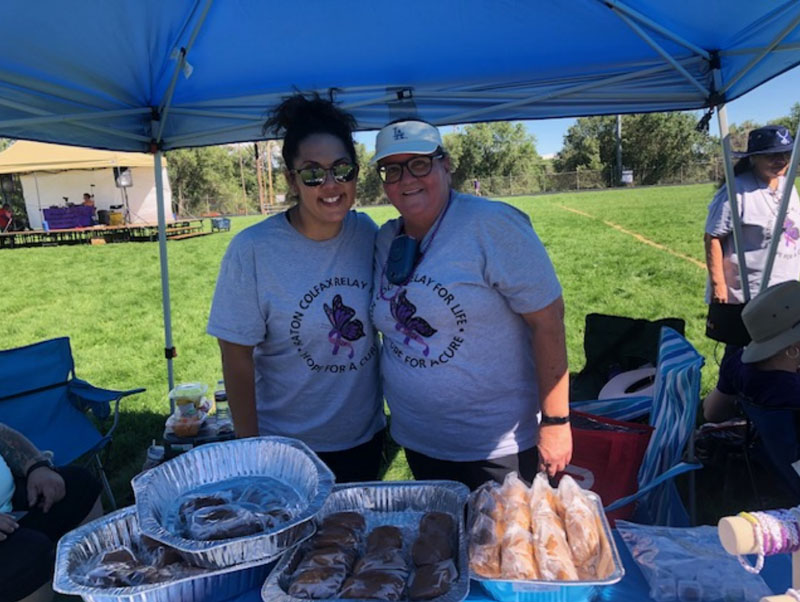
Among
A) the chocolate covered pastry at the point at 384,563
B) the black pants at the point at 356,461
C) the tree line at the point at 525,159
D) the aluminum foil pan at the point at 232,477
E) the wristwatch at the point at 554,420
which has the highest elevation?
the tree line at the point at 525,159

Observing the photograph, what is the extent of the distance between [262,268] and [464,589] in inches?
44.8

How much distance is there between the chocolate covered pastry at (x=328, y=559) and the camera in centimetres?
120

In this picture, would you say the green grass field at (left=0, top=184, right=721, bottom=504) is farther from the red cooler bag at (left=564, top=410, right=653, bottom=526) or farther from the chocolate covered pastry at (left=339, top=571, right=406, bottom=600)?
the chocolate covered pastry at (left=339, top=571, right=406, bottom=600)

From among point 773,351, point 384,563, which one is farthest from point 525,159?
point 384,563

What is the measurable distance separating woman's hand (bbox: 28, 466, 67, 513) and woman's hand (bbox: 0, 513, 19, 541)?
530 mm

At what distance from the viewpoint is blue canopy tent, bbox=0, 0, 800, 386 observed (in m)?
2.46

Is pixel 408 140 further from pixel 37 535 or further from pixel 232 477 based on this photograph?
pixel 37 535

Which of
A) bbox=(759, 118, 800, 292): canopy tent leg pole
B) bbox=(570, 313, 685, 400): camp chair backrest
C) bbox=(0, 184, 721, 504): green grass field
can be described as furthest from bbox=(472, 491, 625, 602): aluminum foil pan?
bbox=(570, 313, 685, 400): camp chair backrest

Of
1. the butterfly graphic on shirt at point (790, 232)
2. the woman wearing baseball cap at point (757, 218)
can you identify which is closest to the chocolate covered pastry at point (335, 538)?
the woman wearing baseball cap at point (757, 218)

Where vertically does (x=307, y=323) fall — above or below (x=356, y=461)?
above

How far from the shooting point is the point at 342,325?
1.89 metres

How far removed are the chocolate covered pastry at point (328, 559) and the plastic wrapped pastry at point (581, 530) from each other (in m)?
0.47

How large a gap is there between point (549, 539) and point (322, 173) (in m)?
1.21

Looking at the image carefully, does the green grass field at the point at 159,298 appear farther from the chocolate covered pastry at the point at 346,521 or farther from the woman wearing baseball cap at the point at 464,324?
the chocolate covered pastry at the point at 346,521
